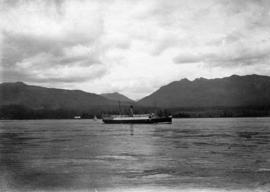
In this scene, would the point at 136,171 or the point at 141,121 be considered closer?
the point at 136,171

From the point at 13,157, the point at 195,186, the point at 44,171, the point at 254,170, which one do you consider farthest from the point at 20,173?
the point at 254,170

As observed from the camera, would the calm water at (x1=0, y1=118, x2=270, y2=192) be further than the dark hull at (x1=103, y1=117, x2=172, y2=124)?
No

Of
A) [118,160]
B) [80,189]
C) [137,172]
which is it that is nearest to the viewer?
[80,189]

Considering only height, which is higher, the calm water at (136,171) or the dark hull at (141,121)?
the dark hull at (141,121)

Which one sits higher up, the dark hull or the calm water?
the dark hull

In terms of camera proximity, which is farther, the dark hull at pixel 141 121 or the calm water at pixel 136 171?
the dark hull at pixel 141 121

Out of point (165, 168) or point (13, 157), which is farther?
point (13, 157)

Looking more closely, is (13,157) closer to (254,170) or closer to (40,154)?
(40,154)

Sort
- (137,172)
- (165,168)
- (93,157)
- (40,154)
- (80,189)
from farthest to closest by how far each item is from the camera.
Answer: (40,154) → (93,157) → (165,168) → (137,172) → (80,189)

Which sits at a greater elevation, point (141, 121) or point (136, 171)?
point (141, 121)

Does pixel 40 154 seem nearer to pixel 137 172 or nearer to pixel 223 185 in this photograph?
pixel 137 172
